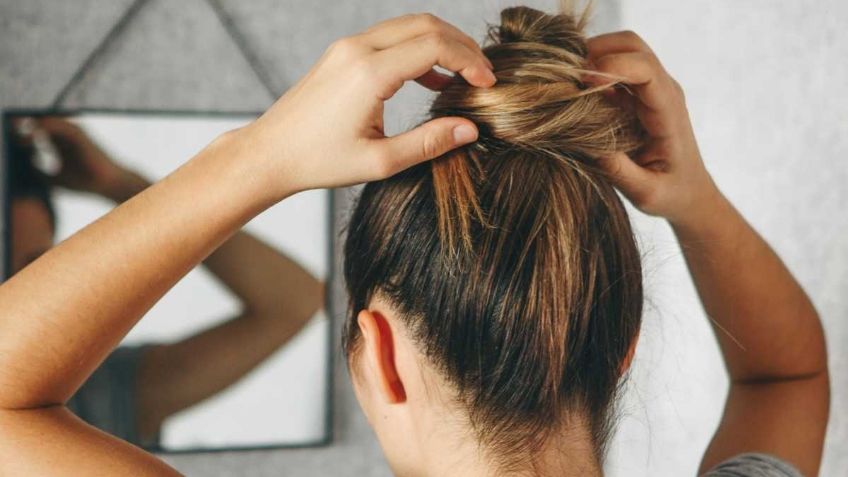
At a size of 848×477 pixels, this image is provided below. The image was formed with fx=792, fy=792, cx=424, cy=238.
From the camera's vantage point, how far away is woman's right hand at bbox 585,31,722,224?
757 millimetres

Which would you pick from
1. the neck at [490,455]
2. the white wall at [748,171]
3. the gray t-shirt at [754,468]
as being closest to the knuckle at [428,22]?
the neck at [490,455]

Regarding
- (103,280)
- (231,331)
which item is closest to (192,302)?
(231,331)

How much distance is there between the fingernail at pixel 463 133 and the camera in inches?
23.8

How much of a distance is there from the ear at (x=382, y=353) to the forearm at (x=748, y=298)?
39 cm

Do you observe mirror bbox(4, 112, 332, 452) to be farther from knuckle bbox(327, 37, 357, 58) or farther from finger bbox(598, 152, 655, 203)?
knuckle bbox(327, 37, 357, 58)

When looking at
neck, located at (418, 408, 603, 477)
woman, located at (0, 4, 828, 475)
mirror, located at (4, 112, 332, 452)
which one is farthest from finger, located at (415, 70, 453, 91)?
mirror, located at (4, 112, 332, 452)

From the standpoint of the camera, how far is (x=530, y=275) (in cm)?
61

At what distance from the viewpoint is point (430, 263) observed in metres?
0.62

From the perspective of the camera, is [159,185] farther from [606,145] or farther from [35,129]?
[35,129]

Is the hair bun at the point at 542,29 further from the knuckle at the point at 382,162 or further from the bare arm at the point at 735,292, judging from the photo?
the knuckle at the point at 382,162

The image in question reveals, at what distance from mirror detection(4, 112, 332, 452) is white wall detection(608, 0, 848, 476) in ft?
2.06

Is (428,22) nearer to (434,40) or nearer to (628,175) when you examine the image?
(434,40)

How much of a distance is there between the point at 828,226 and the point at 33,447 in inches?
37.6

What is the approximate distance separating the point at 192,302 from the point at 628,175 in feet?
3.09
